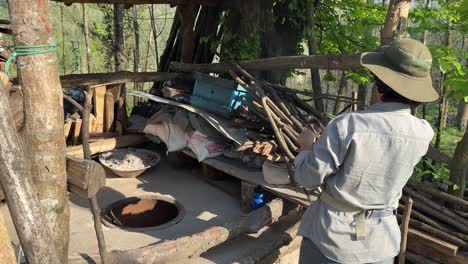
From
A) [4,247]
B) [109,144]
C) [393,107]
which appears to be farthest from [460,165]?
[109,144]

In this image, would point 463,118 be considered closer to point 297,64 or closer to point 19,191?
point 297,64

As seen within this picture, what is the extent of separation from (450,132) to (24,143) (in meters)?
18.7

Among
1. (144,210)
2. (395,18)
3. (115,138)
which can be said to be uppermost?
(395,18)

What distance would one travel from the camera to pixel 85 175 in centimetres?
235

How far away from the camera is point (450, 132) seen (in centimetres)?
1723

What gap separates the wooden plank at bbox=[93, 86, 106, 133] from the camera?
604cm

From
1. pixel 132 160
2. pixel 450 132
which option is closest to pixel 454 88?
pixel 132 160

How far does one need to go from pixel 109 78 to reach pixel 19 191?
438 cm

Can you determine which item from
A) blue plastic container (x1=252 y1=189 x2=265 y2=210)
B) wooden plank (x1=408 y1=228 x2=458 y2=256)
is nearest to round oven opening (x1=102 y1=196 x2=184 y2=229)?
blue plastic container (x1=252 y1=189 x2=265 y2=210)

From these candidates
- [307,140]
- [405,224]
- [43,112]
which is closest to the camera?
[43,112]

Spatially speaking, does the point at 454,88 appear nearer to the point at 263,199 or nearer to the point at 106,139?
the point at 263,199

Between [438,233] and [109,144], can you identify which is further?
[109,144]

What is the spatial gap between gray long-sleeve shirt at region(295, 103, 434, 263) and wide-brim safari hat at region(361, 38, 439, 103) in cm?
12

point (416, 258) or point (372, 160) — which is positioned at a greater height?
point (372, 160)
